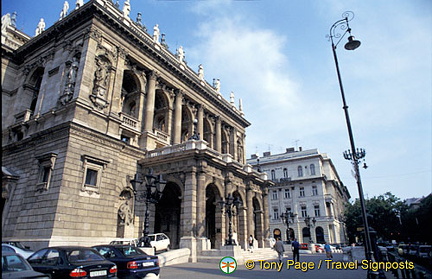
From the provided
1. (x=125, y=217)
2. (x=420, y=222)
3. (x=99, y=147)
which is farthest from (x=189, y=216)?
(x=420, y=222)

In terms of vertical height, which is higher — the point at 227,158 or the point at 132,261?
the point at 227,158

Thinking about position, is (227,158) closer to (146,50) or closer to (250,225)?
(250,225)

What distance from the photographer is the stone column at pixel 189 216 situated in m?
20.2

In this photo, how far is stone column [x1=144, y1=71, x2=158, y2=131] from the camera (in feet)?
86.6

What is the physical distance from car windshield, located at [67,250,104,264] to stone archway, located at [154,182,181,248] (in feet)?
55.8

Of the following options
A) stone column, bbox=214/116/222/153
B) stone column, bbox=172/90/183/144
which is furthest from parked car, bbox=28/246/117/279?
stone column, bbox=214/116/222/153

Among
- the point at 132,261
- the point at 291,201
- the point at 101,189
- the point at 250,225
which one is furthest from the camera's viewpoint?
the point at 291,201

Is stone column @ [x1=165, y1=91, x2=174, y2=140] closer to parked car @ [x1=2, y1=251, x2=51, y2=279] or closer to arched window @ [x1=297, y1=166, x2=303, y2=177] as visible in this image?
parked car @ [x1=2, y1=251, x2=51, y2=279]

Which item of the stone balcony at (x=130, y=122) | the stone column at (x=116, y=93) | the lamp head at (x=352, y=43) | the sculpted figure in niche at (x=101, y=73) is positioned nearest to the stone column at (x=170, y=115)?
the stone balcony at (x=130, y=122)

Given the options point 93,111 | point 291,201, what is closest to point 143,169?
point 93,111

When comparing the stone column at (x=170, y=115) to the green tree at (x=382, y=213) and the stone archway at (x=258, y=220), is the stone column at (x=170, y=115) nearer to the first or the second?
the stone archway at (x=258, y=220)

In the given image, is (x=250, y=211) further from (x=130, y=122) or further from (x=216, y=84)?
(x=216, y=84)

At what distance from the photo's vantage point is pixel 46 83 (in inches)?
A: 979

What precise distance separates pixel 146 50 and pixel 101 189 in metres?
14.4
